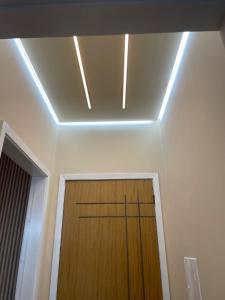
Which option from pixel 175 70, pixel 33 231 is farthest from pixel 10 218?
pixel 175 70

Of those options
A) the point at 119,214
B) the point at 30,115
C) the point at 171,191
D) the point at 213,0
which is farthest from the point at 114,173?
the point at 213,0

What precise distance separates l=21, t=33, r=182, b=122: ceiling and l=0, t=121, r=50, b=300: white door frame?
62cm

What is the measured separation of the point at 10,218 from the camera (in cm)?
235

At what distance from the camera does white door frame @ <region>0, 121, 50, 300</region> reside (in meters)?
1.67

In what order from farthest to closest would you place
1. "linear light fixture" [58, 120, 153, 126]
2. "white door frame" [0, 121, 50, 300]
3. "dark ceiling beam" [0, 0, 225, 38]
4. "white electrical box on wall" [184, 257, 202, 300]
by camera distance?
"linear light fixture" [58, 120, 153, 126]
"white door frame" [0, 121, 50, 300]
"white electrical box on wall" [184, 257, 202, 300]
"dark ceiling beam" [0, 0, 225, 38]

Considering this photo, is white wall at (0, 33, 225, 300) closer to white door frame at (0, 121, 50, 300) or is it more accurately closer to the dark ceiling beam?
white door frame at (0, 121, 50, 300)

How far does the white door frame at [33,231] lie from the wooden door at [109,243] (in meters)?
0.22

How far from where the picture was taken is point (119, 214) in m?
2.03

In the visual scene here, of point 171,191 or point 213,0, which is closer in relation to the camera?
point 213,0

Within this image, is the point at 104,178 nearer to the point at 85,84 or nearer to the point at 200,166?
the point at 85,84

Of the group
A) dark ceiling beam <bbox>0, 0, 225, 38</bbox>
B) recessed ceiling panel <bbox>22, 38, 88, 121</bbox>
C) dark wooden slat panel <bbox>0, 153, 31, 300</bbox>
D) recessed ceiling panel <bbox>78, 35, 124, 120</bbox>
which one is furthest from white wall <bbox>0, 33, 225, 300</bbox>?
dark wooden slat panel <bbox>0, 153, 31, 300</bbox>

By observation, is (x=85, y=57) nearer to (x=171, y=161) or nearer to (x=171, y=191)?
(x=171, y=161)

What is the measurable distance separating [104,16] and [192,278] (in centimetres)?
150

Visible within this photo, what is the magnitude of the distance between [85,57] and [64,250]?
1633 mm
